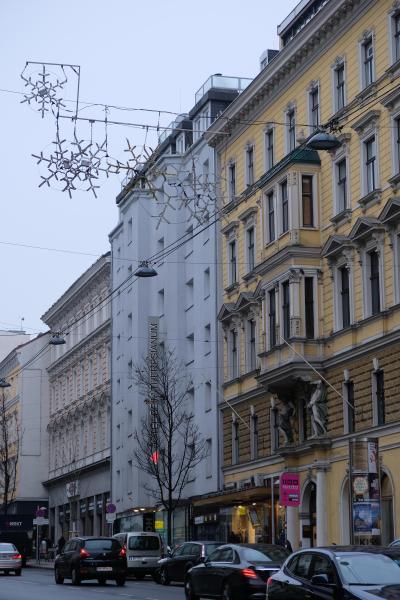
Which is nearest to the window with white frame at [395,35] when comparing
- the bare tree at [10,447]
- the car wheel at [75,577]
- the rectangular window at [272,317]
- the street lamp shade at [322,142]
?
the rectangular window at [272,317]

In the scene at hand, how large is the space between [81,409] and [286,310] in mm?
42312

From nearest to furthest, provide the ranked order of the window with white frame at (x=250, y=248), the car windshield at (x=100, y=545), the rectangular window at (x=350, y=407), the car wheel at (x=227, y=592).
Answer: the car wheel at (x=227, y=592) → the car windshield at (x=100, y=545) → the rectangular window at (x=350, y=407) → the window with white frame at (x=250, y=248)

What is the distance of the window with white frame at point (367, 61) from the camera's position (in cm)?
4334

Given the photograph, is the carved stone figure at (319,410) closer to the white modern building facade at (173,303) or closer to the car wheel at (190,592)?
the white modern building facade at (173,303)

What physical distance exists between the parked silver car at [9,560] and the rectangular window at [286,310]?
14398 millimetres

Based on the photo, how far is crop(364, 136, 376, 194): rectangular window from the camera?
4297 cm

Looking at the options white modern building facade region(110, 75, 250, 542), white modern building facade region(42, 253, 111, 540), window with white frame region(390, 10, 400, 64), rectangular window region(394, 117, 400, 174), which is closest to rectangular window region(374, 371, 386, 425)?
rectangular window region(394, 117, 400, 174)

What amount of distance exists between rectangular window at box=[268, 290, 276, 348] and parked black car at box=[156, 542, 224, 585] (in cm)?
1124

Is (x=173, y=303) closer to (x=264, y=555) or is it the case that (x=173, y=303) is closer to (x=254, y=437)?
(x=254, y=437)

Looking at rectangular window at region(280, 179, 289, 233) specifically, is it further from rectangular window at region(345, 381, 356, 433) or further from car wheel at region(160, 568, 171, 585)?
car wheel at region(160, 568, 171, 585)

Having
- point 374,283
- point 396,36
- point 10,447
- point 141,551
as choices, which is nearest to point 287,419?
point 141,551

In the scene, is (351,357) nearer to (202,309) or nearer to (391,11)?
(391,11)

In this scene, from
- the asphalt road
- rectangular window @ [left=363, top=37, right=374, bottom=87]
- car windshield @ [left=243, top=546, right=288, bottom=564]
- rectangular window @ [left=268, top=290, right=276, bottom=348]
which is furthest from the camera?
rectangular window @ [left=268, top=290, right=276, bottom=348]

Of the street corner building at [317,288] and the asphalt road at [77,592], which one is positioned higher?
the street corner building at [317,288]
